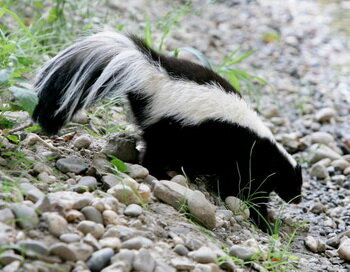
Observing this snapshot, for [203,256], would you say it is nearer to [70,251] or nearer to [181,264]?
[181,264]

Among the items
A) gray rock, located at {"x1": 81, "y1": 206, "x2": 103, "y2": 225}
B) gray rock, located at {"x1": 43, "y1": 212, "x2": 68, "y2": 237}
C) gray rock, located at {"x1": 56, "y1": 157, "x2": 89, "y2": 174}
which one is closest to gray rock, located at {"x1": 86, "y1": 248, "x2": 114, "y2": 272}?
gray rock, located at {"x1": 43, "y1": 212, "x2": 68, "y2": 237}

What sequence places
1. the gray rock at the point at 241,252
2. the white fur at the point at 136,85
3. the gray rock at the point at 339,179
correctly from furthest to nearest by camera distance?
the gray rock at the point at 339,179 → the white fur at the point at 136,85 → the gray rock at the point at 241,252

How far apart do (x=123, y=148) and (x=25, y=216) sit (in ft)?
5.73

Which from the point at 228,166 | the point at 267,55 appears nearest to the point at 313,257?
the point at 228,166

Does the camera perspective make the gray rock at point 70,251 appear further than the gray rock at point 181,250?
No

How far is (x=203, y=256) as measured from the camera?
10.6ft

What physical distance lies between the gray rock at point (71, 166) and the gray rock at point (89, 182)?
0.69ft

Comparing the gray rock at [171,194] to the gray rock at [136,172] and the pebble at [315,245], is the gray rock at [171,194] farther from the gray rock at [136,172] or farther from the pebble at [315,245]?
the pebble at [315,245]

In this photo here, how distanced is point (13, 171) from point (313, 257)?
99.4 inches

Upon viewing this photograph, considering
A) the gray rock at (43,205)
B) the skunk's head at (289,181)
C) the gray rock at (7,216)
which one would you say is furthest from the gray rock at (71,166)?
the skunk's head at (289,181)

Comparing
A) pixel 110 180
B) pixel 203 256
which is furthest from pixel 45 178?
pixel 203 256

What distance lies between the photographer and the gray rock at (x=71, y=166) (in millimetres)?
3996

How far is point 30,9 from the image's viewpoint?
802cm

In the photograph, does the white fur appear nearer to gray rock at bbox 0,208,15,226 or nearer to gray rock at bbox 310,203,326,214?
gray rock at bbox 0,208,15,226
